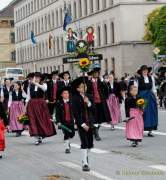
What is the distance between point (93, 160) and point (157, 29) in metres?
60.3

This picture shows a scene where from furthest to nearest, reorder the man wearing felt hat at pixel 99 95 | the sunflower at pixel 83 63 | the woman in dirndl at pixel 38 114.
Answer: the man wearing felt hat at pixel 99 95 < the woman in dirndl at pixel 38 114 < the sunflower at pixel 83 63

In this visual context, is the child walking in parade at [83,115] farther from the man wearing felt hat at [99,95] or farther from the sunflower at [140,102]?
the man wearing felt hat at [99,95]

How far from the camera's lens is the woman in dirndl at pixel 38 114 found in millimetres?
18422

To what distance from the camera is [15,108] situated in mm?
22438

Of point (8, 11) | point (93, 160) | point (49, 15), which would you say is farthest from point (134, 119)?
point (8, 11)

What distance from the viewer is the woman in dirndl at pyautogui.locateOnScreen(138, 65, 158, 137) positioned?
1931 centimetres

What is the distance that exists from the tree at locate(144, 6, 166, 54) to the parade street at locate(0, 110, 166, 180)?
5333 centimetres

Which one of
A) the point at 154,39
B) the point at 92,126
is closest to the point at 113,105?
the point at 92,126

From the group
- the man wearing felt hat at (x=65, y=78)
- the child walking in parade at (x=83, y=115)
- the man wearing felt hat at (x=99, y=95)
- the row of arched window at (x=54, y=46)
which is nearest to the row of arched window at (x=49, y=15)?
the row of arched window at (x=54, y=46)

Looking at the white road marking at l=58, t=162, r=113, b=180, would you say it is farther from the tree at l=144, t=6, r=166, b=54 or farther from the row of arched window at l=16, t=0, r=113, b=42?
the row of arched window at l=16, t=0, r=113, b=42

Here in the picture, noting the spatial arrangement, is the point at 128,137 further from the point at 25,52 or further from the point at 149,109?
the point at 25,52

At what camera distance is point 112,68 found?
7781 cm

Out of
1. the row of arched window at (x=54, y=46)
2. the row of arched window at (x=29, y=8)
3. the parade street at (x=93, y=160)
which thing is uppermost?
the row of arched window at (x=29, y=8)

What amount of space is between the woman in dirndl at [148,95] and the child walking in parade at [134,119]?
212 cm
